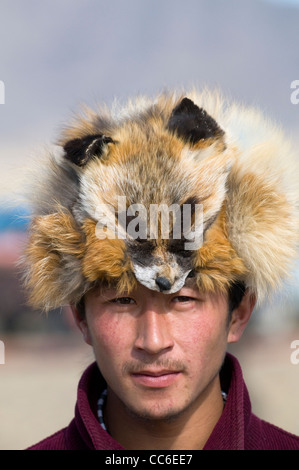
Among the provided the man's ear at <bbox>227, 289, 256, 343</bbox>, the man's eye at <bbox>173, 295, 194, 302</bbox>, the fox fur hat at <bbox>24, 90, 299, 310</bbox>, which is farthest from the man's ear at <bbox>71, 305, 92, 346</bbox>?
the man's ear at <bbox>227, 289, 256, 343</bbox>

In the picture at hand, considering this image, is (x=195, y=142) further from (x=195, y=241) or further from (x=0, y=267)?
(x=0, y=267)

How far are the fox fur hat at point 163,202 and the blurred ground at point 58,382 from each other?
3571mm

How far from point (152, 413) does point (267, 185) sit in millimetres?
1021

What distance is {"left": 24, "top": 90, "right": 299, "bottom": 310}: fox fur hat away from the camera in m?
2.36

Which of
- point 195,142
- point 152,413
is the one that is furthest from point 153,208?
point 152,413

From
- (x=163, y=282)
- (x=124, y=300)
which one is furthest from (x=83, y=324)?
(x=163, y=282)

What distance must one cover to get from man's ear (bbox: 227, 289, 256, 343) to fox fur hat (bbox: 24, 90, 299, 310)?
0.13 meters

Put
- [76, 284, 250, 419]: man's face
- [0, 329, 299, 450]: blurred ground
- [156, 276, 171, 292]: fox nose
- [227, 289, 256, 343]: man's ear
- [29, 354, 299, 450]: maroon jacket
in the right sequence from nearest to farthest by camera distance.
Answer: [156, 276, 171, 292]: fox nose
[76, 284, 250, 419]: man's face
[29, 354, 299, 450]: maroon jacket
[227, 289, 256, 343]: man's ear
[0, 329, 299, 450]: blurred ground

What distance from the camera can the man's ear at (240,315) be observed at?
9.05 feet

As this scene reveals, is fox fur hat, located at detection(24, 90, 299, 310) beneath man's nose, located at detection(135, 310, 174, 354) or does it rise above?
above

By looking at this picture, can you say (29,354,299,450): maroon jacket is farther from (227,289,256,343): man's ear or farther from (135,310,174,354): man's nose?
(135,310,174,354): man's nose

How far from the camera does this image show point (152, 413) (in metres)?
2.47

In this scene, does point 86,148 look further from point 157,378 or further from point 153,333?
point 157,378

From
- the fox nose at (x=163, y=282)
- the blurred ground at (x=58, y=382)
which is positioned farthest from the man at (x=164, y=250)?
the blurred ground at (x=58, y=382)
